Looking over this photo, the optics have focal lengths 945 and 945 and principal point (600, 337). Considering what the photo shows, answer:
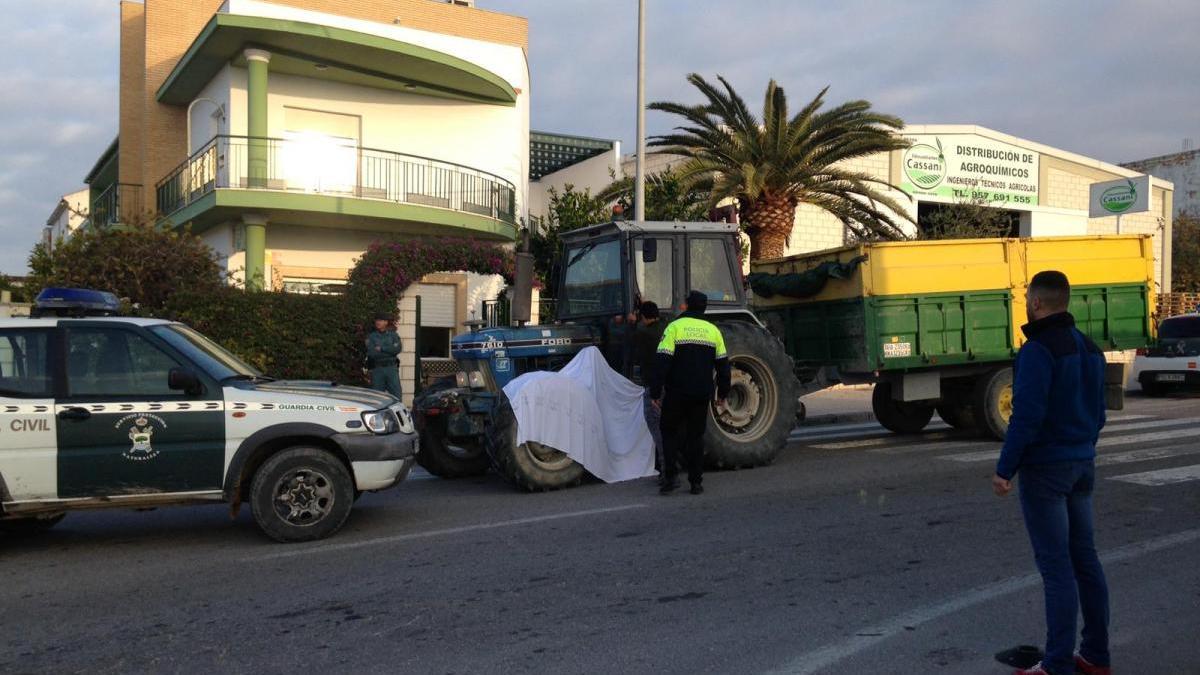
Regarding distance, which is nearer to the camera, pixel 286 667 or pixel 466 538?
pixel 286 667

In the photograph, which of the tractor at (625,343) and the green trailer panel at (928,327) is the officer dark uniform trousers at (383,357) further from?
the green trailer panel at (928,327)

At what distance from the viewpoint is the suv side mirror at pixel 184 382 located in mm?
6609

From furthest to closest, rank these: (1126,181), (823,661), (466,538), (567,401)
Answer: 1. (1126,181)
2. (567,401)
3. (466,538)
4. (823,661)

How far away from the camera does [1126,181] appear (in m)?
30.5

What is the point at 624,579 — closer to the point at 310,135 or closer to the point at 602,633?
the point at 602,633

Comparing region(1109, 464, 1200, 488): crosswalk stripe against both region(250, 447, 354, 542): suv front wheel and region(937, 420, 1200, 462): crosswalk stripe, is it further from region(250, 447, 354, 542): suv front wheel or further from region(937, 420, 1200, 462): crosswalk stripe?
region(250, 447, 354, 542): suv front wheel

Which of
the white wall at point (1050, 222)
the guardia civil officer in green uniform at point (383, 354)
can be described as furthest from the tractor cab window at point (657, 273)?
the white wall at point (1050, 222)

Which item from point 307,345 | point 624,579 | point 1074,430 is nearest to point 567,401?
point 624,579

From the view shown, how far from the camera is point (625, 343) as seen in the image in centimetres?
953

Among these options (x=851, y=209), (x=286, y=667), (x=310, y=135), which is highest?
(x=310, y=135)

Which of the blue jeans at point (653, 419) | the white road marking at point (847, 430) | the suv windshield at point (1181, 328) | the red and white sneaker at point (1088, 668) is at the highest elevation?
the suv windshield at point (1181, 328)

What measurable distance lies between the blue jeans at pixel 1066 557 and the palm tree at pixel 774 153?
621 inches

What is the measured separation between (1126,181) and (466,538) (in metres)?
30.4

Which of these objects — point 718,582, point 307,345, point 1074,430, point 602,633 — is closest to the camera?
point 1074,430
